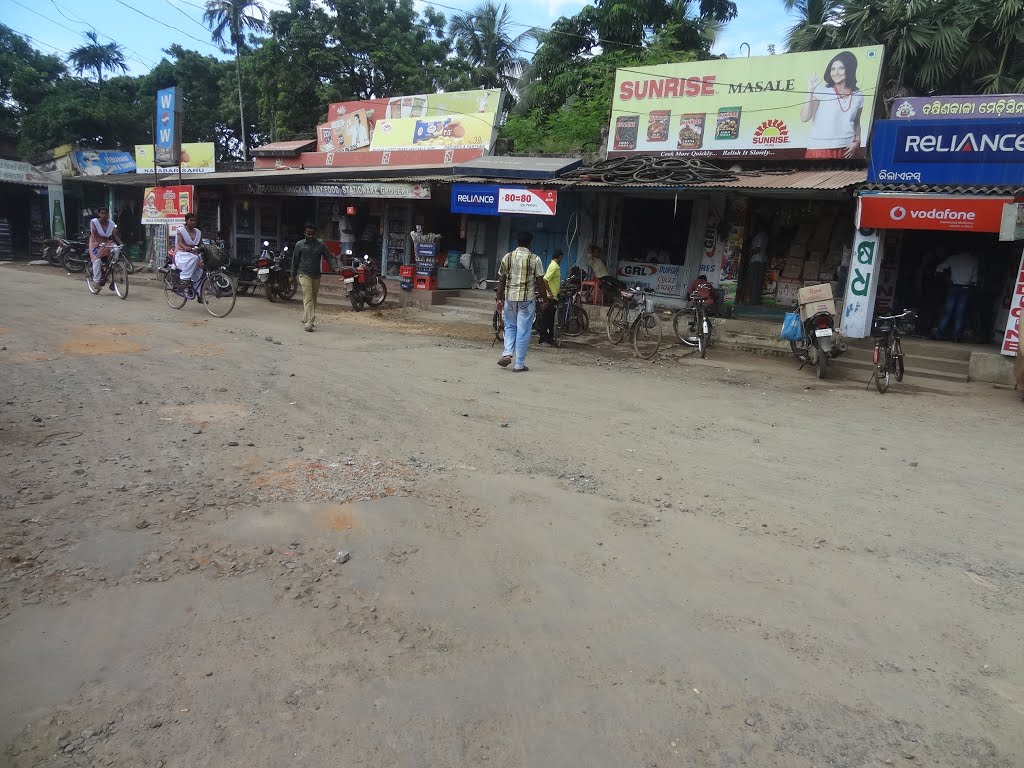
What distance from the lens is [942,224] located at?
1027 centimetres

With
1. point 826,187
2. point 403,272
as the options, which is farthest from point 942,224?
point 403,272

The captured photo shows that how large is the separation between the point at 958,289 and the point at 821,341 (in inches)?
155

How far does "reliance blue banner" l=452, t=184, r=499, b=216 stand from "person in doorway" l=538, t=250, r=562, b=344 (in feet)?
9.82

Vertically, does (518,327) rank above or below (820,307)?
below

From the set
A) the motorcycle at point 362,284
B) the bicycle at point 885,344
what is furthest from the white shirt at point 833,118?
the motorcycle at point 362,284

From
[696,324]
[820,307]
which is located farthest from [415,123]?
[820,307]

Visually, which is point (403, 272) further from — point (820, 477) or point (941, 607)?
point (941, 607)

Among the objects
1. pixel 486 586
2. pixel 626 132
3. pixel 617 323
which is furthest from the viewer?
pixel 626 132

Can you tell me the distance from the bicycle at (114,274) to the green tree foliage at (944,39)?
18280mm

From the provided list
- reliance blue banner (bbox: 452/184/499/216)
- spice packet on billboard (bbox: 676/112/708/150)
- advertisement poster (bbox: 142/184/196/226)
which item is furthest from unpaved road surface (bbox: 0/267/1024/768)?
advertisement poster (bbox: 142/184/196/226)

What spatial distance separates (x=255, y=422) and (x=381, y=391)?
1.73m

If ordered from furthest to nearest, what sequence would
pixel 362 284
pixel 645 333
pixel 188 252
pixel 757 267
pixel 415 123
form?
pixel 415 123 < pixel 362 284 < pixel 757 267 < pixel 188 252 < pixel 645 333

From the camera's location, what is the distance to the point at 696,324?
469 inches

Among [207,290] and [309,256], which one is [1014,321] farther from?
[207,290]
